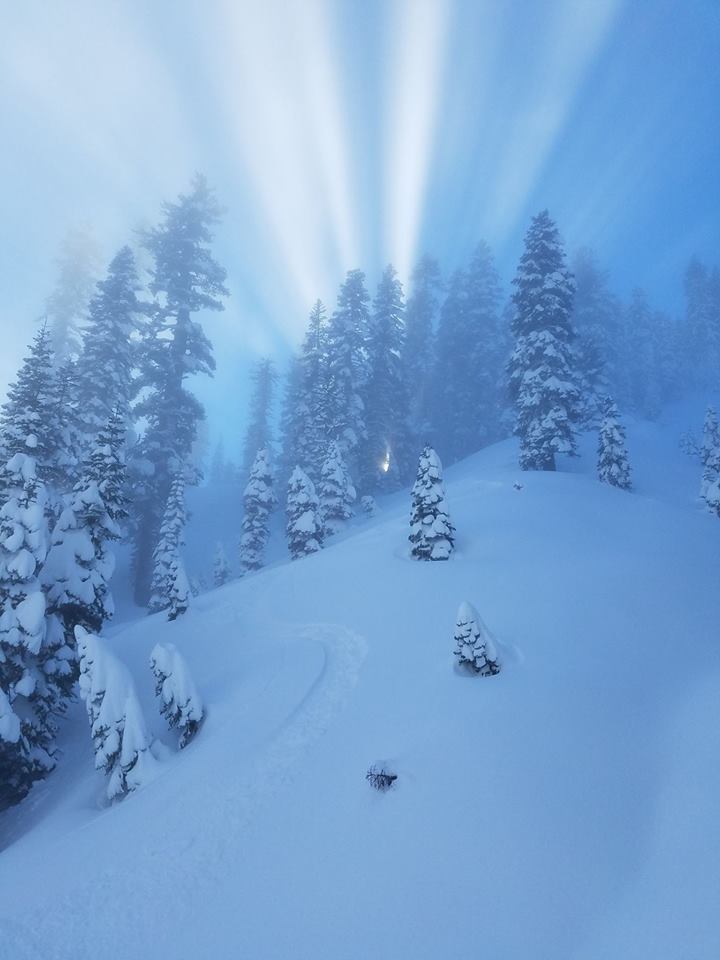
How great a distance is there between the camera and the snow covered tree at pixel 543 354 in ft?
98.2

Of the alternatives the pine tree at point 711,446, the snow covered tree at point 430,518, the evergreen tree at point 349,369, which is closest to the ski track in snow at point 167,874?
the snow covered tree at point 430,518

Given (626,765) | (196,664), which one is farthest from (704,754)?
(196,664)

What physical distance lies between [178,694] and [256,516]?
22150 millimetres

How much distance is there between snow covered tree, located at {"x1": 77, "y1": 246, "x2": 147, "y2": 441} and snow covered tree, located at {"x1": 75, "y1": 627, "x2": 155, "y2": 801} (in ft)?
66.6

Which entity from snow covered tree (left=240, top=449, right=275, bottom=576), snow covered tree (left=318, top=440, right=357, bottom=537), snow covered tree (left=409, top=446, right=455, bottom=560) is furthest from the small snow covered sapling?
snow covered tree (left=240, top=449, right=275, bottom=576)

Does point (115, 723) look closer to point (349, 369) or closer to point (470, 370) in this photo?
point (349, 369)

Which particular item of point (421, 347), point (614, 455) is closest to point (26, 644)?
point (614, 455)

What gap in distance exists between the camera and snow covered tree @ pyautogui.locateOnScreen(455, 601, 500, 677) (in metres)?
9.84

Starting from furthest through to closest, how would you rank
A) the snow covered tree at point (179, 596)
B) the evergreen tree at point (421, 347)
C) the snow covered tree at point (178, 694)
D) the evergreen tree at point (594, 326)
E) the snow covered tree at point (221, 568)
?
the evergreen tree at point (421, 347) → the evergreen tree at point (594, 326) → the snow covered tree at point (221, 568) → the snow covered tree at point (179, 596) → the snow covered tree at point (178, 694)

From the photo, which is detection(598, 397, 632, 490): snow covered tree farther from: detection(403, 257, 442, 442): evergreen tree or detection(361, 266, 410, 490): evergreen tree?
detection(403, 257, 442, 442): evergreen tree

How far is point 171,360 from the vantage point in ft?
113

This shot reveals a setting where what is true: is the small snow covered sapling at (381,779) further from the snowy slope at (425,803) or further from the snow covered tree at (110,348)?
the snow covered tree at (110,348)

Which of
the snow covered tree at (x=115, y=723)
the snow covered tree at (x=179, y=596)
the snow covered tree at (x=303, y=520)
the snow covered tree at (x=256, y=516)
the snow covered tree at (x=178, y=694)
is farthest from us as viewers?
the snow covered tree at (x=256, y=516)

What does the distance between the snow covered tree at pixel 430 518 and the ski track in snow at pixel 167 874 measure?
26.7 feet
